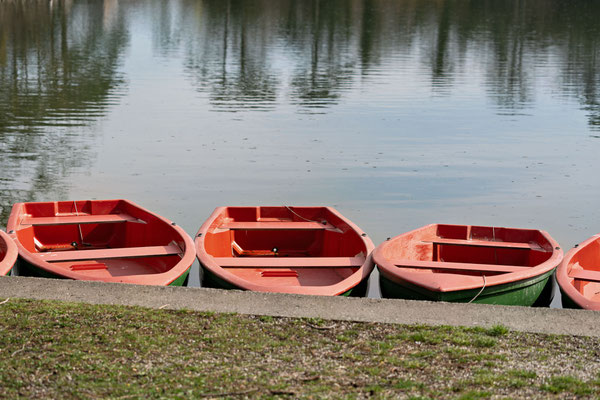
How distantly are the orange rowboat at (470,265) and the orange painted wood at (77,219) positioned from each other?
3.70 metres

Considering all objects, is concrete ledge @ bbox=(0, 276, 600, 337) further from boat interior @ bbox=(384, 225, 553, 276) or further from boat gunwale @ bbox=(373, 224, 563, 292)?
boat interior @ bbox=(384, 225, 553, 276)

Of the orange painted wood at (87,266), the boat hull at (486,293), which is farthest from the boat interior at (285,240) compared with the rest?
the orange painted wood at (87,266)

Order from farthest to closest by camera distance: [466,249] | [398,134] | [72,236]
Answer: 1. [398,134]
2. [72,236]
3. [466,249]

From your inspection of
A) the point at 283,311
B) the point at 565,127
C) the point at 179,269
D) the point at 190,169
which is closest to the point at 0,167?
the point at 190,169

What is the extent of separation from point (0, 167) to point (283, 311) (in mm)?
10999

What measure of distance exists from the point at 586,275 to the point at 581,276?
0.06 metres

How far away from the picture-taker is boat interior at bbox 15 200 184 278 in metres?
10.2

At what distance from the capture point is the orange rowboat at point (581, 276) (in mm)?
8359

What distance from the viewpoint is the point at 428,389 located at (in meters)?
5.25

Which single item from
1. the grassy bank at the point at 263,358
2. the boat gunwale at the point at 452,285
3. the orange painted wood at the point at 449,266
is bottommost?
the orange painted wood at the point at 449,266

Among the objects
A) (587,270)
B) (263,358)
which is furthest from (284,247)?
(263,358)

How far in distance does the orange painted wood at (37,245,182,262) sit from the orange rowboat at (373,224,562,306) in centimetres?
246

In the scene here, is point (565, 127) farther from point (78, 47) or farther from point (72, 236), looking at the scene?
point (78, 47)

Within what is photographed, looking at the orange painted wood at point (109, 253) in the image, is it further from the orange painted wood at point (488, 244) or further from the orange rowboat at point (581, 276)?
the orange rowboat at point (581, 276)
